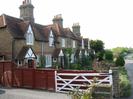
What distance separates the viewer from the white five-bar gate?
1677cm

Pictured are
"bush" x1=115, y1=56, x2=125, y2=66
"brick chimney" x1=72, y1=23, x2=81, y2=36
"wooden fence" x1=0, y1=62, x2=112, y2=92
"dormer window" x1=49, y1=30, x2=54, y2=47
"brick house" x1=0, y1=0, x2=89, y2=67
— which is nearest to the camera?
"wooden fence" x1=0, y1=62, x2=112, y2=92

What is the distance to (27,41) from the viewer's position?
29.7m

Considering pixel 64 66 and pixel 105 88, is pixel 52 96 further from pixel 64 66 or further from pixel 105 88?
pixel 64 66

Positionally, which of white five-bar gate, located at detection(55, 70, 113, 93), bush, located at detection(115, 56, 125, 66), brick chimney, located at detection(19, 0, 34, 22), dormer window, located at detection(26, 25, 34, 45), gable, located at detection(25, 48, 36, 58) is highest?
brick chimney, located at detection(19, 0, 34, 22)

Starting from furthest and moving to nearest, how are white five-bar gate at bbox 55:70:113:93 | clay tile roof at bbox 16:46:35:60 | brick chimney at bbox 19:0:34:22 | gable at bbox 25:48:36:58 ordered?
brick chimney at bbox 19:0:34:22, gable at bbox 25:48:36:58, clay tile roof at bbox 16:46:35:60, white five-bar gate at bbox 55:70:113:93

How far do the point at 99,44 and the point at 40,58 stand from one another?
125 feet

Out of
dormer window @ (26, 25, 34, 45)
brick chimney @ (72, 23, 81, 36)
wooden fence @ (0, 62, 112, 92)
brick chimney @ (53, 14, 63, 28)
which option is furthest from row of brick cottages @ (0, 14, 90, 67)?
brick chimney @ (72, 23, 81, 36)

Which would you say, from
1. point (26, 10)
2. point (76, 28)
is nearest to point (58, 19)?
point (26, 10)

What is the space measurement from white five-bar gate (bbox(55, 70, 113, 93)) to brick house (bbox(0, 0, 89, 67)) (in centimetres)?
1002

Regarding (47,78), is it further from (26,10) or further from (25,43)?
(26,10)

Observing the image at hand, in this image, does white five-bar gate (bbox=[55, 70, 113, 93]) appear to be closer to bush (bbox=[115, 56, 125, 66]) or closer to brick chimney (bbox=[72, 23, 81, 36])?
bush (bbox=[115, 56, 125, 66])

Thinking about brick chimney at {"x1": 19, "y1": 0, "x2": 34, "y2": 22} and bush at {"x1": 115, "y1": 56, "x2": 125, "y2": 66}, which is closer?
brick chimney at {"x1": 19, "y1": 0, "x2": 34, "y2": 22}

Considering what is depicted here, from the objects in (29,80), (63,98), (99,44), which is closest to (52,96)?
(63,98)

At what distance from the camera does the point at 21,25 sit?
30.5 m
